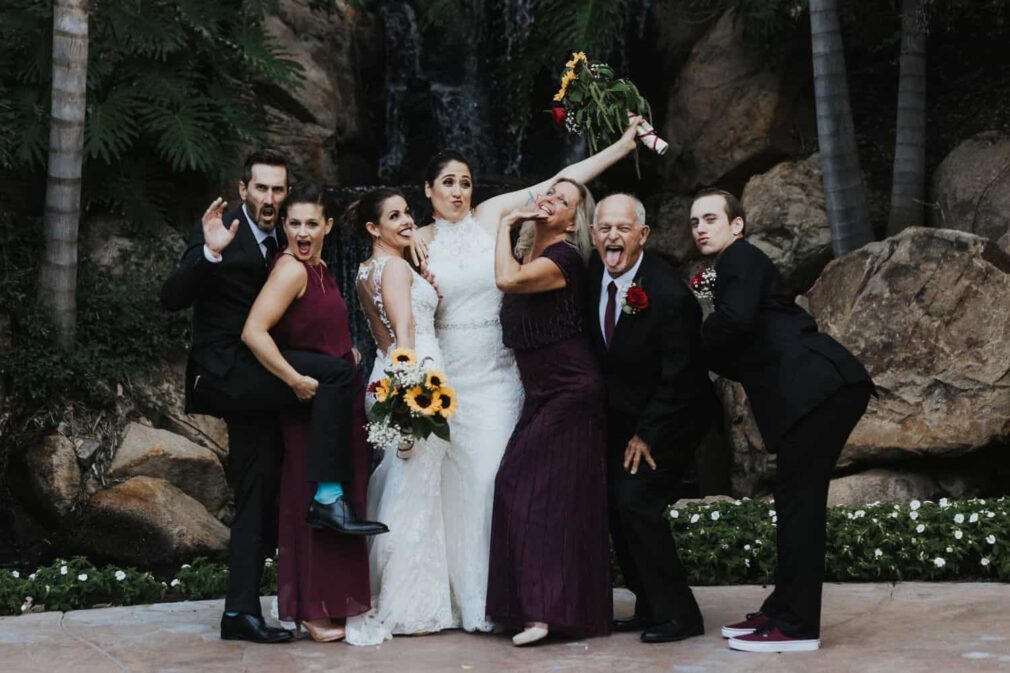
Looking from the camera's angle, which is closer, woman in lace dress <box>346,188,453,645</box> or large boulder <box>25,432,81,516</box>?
woman in lace dress <box>346,188,453,645</box>

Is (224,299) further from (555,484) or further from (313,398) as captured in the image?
(555,484)

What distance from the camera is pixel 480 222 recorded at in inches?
272

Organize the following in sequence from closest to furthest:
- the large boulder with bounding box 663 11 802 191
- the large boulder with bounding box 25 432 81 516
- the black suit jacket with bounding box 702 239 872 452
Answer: the black suit jacket with bounding box 702 239 872 452
the large boulder with bounding box 25 432 81 516
the large boulder with bounding box 663 11 802 191

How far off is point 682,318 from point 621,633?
147 cm

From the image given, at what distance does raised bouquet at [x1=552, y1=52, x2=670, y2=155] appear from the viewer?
700 cm

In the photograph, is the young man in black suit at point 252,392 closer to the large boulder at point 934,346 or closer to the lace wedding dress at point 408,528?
the lace wedding dress at point 408,528

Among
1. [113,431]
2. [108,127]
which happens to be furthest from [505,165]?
[113,431]

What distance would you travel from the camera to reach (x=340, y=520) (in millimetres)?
6102

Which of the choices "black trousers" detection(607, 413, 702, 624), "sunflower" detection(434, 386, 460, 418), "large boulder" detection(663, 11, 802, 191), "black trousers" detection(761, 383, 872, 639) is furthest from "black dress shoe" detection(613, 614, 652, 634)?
"large boulder" detection(663, 11, 802, 191)

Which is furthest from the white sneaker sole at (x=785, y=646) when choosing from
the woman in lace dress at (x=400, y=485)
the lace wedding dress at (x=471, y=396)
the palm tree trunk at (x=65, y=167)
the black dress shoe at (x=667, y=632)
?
the palm tree trunk at (x=65, y=167)

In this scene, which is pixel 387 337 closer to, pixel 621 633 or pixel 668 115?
pixel 621 633

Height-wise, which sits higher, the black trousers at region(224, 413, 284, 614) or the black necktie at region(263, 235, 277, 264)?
the black necktie at region(263, 235, 277, 264)

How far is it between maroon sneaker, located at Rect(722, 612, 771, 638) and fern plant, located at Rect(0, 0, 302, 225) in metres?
8.15

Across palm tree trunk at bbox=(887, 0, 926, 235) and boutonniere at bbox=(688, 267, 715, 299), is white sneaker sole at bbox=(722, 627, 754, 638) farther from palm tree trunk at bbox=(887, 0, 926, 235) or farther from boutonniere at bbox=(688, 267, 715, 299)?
palm tree trunk at bbox=(887, 0, 926, 235)
